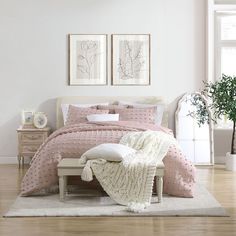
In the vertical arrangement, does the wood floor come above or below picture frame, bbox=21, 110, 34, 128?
below

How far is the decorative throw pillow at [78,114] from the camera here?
24.4 feet

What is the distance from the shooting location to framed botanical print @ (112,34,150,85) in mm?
8156

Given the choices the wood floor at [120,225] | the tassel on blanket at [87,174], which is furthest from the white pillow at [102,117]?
the wood floor at [120,225]

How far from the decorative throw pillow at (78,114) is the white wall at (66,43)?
617mm

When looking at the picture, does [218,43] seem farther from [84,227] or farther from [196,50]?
[84,227]

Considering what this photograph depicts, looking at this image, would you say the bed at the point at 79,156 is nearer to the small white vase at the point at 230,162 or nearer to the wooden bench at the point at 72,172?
the wooden bench at the point at 72,172

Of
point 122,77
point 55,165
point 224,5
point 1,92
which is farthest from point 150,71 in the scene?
point 55,165

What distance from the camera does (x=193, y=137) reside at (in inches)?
315

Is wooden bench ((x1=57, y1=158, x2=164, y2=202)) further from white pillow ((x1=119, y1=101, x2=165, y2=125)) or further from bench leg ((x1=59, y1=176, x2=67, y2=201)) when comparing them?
white pillow ((x1=119, y1=101, x2=165, y2=125))

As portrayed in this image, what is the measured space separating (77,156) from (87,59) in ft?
8.68

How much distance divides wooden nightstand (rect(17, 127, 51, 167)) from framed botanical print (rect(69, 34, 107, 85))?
905 millimetres

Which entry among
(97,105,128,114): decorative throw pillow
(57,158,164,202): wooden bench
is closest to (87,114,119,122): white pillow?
(97,105,128,114): decorative throw pillow

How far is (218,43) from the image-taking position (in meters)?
8.23

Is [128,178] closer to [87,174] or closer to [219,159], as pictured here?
[87,174]
